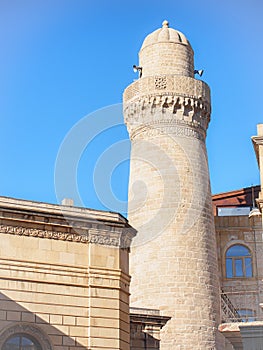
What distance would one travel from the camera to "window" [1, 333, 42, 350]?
1933 cm

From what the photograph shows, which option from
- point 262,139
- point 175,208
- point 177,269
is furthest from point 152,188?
point 262,139

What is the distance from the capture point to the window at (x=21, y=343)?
1933cm

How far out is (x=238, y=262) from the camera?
42.2m

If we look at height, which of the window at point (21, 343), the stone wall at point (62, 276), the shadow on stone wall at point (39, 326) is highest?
the stone wall at point (62, 276)

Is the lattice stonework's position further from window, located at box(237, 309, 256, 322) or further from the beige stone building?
window, located at box(237, 309, 256, 322)

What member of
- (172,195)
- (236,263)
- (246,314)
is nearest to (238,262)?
(236,263)

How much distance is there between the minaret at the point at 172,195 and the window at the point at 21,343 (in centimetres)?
1363

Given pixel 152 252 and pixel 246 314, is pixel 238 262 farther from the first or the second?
pixel 152 252

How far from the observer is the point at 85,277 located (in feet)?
68.3

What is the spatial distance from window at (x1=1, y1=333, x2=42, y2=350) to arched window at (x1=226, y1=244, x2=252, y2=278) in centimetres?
2355

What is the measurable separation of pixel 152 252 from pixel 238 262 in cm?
956

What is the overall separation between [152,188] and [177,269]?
165 inches

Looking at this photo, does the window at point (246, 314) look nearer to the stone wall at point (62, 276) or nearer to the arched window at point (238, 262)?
the arched window at point (238, 262)

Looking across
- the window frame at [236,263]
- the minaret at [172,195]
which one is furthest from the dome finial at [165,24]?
the window frame at [236,263]
